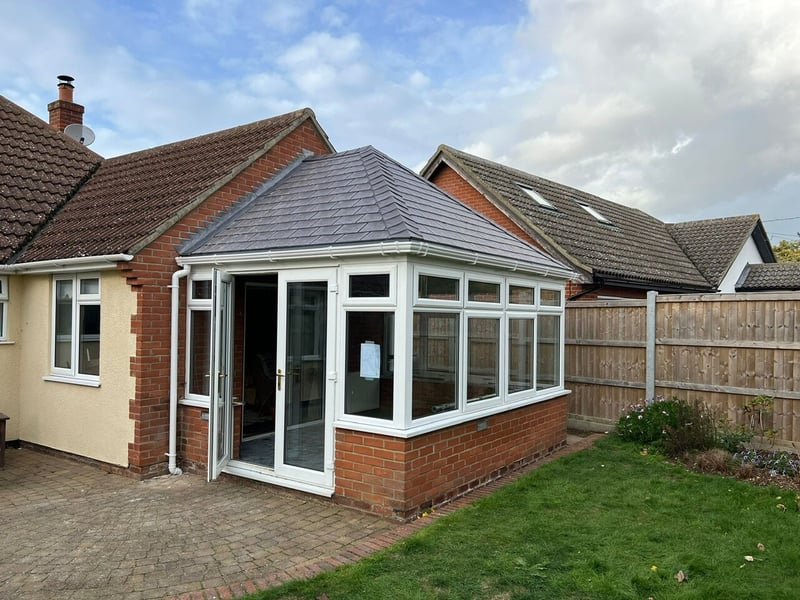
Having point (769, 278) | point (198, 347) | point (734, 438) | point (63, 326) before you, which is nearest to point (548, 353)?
point (734, 438)

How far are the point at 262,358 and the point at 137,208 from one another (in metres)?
3.10

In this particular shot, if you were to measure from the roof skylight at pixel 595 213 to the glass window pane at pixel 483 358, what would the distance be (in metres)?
10.2

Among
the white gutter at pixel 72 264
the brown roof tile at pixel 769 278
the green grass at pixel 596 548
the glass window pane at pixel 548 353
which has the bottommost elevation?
the green grass at pixel 596 548

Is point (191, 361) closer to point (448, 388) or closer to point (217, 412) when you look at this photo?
point (217, 412)

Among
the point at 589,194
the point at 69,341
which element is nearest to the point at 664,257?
the point at 589,194

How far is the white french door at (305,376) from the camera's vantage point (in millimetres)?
6074

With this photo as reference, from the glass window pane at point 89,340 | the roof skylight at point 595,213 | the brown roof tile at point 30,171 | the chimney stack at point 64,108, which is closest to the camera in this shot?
the glass window pane at point 89,340

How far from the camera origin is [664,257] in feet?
52.2

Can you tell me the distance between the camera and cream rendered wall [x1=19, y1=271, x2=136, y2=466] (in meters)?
7.25

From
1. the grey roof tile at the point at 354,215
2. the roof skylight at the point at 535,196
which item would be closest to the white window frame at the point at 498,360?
the grey roof tile at the point at 354,215

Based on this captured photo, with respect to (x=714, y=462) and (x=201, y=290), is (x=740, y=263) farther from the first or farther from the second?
(x=201, y=290)

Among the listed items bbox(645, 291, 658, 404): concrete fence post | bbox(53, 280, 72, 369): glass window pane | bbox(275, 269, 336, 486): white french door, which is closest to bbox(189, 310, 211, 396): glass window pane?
bbox(275, 269, 336, 486): white french door

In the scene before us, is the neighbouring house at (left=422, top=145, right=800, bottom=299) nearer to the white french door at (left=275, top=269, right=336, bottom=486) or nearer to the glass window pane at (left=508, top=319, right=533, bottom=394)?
the glass window pane at (left=508, top=319, right=533, bottom=394)

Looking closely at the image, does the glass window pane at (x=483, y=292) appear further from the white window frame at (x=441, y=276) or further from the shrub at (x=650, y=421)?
the shrub at (x=650, y=421)
